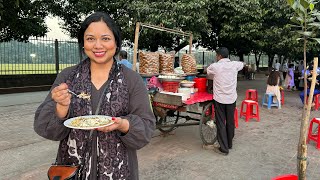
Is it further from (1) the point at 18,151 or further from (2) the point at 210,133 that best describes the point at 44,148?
(2) the point at 210,133

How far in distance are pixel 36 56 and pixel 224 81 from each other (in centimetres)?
949

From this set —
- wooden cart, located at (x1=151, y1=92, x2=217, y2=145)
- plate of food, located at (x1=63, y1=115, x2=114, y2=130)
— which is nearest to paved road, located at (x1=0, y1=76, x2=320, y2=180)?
wooden cart, located at (x1=151, y1=92, x2=217, y2=145)

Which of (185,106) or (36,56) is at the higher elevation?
(36,56)

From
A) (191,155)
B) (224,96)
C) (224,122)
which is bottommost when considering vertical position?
(191,155)

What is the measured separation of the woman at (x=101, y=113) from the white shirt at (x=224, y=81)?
124 inches

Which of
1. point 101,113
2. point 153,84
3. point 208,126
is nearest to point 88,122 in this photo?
point 101,113

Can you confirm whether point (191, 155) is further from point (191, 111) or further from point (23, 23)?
point (23, 23)

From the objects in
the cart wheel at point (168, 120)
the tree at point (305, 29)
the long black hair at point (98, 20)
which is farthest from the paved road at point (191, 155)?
the long black hair at point (98, 20)

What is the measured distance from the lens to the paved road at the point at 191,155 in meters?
3.83

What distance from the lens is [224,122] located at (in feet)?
15.2

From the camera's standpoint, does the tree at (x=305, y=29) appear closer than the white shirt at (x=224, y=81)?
Yes

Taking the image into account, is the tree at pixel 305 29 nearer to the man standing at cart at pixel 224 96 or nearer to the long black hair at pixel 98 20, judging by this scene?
the long black hair at pixel 98 20

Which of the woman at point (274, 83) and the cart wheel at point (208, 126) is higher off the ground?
the woman at point (274, 83)

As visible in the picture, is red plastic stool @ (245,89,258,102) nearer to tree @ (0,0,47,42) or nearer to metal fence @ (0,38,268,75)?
metal fence @ (0,38,268,75)
